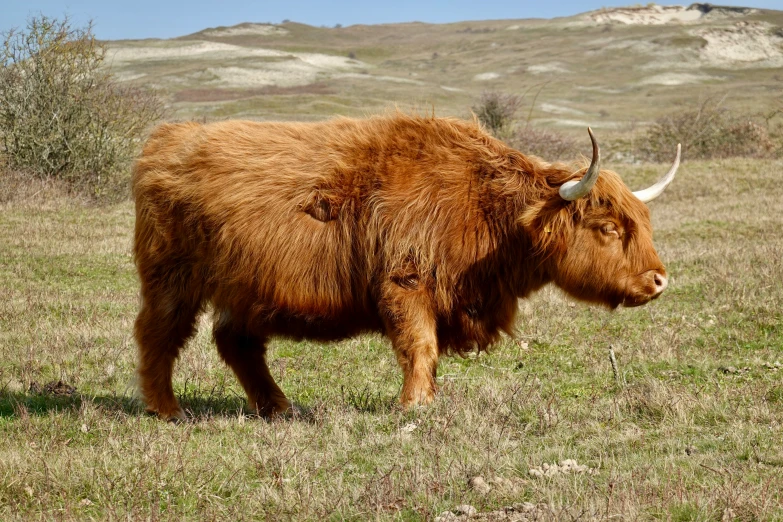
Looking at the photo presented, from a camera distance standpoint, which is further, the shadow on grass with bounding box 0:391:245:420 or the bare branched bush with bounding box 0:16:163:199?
the bare branched bush with bounding box 0:16:163:199

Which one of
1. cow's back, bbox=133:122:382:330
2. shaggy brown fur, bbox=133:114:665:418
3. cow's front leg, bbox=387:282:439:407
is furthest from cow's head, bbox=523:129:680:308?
cow's back, bbox=133:122:382:330

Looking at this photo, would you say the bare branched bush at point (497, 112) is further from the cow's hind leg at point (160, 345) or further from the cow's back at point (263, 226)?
the cow's hind leg at point (160, 345)

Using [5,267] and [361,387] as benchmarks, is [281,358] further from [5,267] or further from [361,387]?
[5,267]

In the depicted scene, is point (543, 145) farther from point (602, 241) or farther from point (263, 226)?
point (263, 226)

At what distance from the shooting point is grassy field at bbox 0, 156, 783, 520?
13.1 feet

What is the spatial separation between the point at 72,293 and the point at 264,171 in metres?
5.17

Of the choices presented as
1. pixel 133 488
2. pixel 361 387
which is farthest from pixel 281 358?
pixel 133 488

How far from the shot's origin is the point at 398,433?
203 inches

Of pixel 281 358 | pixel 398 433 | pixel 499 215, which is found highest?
pixel 499 215

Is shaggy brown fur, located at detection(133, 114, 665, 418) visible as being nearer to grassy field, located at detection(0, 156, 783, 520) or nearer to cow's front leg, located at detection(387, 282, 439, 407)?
cow's front leg, located at detection(387, 282, 439, 407)

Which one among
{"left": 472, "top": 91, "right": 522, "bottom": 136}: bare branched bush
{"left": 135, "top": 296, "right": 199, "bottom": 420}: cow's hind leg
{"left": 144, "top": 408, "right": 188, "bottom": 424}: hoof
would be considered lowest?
{"left": 144, "top": 408, "right": 188, "bottom": 424}: hoof

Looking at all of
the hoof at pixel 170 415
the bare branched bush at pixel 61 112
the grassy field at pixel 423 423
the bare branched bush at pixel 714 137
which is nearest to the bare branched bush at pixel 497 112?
the bare branched bush at pixel 714 137

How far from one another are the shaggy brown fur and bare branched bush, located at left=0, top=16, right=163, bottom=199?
1310 centimetres

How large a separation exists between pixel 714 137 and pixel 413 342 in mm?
23800
